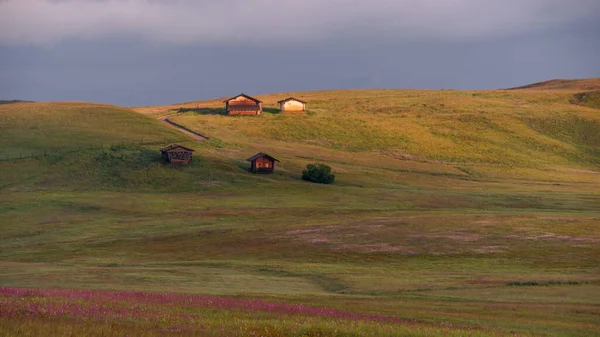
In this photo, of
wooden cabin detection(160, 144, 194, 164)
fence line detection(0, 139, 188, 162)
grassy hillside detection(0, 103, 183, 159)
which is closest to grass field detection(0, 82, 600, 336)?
grassy hillside detection(0, 103, 183, 159)

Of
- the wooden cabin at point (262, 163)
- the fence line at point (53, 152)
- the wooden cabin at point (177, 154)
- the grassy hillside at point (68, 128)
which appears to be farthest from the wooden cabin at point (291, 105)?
the wooden cabin at point (177, 154)

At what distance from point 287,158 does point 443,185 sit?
29.1 metres

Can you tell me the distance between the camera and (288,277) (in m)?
48.9

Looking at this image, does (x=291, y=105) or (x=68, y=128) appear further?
(x=291, y=105)

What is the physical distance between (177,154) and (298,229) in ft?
167

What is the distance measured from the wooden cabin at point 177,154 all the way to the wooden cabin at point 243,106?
69440 millimetres

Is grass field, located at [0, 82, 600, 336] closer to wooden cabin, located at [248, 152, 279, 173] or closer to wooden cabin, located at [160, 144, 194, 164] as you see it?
wooden cabin, located at [160, 144, 194, 164]

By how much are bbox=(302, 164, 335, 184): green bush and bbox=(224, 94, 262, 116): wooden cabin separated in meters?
74.5

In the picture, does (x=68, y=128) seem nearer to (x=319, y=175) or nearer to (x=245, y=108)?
(x=245, y=108)

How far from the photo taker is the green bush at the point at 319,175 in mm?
113250

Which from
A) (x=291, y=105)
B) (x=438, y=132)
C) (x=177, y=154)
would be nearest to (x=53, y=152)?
(x=177, y=154)

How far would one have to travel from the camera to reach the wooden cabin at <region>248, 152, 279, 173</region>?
117m

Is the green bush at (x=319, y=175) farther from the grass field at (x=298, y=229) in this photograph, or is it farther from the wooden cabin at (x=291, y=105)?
the wooden cabin at (x=291, y=105)

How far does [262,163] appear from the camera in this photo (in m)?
118
